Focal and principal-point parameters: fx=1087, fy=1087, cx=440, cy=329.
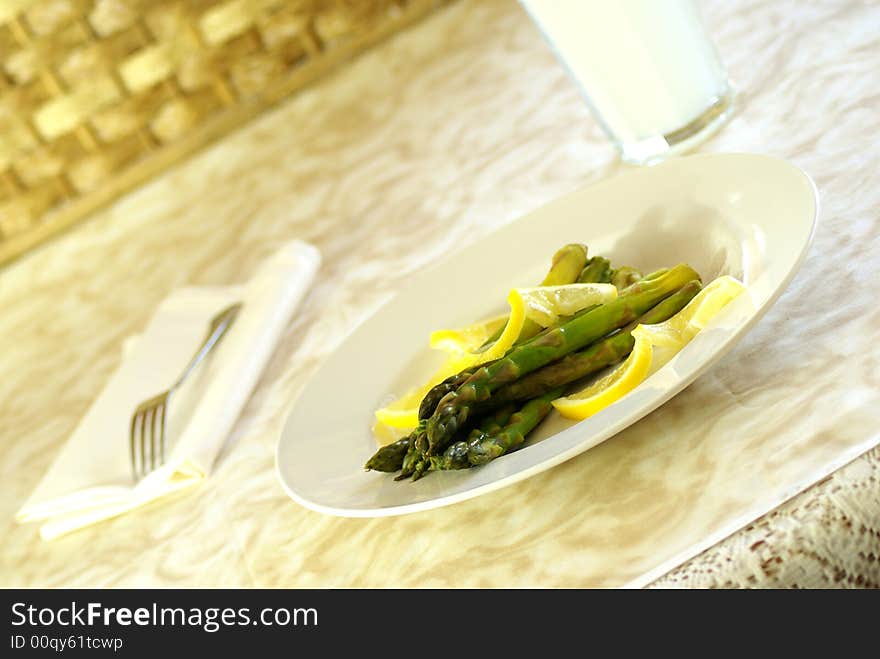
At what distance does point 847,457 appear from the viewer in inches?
19.1

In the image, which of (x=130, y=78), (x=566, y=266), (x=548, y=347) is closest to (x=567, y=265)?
(x=566, y=266)

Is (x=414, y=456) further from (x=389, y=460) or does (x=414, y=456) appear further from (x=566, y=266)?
(x=566, y=266)

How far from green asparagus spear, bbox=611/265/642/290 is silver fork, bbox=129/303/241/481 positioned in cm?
37

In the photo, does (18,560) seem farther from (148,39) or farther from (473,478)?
(148,39)

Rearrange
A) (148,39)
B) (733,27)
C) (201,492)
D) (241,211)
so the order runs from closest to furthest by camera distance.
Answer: (201,492) < (733,27) < (241,211) < (148,39)

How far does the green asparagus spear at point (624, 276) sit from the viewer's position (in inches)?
26.5

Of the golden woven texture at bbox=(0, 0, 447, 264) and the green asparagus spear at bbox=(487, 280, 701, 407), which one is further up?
the golden woven texture at bbox=(0, 0, 447, 264)

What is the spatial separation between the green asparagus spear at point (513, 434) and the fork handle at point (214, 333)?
1.30 ft

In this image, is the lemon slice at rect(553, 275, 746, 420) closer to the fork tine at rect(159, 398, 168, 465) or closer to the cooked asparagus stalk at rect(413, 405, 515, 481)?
the cooked asparagus stalk at rect(413, 405, 515, 481)

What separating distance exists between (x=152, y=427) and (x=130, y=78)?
2.48 feet

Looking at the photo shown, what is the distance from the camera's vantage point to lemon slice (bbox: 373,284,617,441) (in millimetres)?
631

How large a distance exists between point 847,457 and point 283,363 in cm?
54

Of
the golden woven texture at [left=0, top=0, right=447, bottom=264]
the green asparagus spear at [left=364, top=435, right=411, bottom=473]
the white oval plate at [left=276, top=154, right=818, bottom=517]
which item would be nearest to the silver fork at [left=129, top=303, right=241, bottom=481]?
the white oval plate at [left=276, top=154, right=818, bottom=517]
